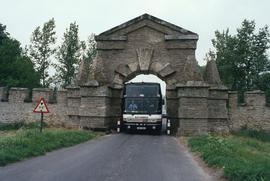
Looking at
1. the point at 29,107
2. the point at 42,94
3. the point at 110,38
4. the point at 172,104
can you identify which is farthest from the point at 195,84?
the point at 29,107

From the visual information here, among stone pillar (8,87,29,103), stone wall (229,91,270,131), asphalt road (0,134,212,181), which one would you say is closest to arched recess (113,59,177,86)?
stone wall (229,91,270,131)

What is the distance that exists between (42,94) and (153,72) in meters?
8.31

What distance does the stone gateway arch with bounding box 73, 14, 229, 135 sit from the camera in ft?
44.5

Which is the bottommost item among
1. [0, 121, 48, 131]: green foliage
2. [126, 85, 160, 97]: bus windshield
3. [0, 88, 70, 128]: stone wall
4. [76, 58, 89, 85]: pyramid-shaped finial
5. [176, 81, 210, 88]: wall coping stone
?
[0, 121, 48, 131]: green foliage

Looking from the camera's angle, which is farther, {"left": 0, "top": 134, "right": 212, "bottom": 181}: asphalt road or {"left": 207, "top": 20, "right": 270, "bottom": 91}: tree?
{"left": 207, "top": 20, "right": 270, "bottom": 91}: tree

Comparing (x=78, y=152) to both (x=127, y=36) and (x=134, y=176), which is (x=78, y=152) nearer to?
(x=134, y=176)

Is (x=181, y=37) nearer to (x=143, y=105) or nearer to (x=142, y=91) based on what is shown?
(x=142, y=91)

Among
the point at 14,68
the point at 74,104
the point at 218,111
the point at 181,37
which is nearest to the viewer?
the point at 218,111

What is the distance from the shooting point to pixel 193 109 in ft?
44.1

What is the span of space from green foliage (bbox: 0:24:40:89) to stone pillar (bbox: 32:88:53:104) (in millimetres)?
10171

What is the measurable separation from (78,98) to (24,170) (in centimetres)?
1048

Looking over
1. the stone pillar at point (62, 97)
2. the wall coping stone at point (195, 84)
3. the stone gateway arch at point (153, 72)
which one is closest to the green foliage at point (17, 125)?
the stone pillar at point (62, 97)

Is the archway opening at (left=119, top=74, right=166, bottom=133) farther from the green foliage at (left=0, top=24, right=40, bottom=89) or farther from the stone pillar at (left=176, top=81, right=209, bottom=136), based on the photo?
the green foliage at (left=0, top=24, right=40, bottom=89)

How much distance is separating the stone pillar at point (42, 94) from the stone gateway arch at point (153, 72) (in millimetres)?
1770
